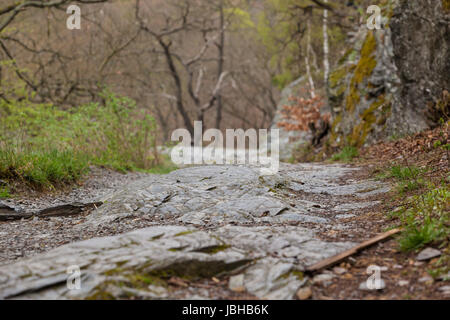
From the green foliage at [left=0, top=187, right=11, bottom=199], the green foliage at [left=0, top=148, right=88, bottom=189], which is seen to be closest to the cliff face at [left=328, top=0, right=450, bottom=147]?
the green foliage at [left=0, top=148, right=88, bottom=189]

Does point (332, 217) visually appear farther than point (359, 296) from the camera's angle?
Yes

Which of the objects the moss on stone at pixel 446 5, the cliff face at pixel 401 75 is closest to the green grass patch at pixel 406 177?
the cliff face at pixel 401 75

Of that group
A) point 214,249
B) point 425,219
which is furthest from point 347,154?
point 214,249

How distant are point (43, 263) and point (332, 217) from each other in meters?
2.59

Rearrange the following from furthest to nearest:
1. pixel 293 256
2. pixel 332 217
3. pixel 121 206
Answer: pixel 121 206
pixel 332 217
pixel 293 256

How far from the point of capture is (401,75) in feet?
24.3

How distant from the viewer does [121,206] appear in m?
4.38

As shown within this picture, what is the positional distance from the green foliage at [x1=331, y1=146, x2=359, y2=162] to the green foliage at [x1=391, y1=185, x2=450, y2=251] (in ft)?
14.8

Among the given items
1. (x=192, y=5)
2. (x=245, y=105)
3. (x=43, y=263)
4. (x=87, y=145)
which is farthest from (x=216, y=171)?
(x=245, y=105)

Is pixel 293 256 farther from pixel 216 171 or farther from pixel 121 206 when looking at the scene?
pixel 216 171

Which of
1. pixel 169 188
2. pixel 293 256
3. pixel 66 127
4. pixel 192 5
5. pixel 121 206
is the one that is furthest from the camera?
pixel 192 5

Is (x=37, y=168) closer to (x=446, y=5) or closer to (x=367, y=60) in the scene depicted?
(x=367, y=60)

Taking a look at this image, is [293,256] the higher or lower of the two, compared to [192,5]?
lower

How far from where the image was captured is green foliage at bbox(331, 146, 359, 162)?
8.11 meters
